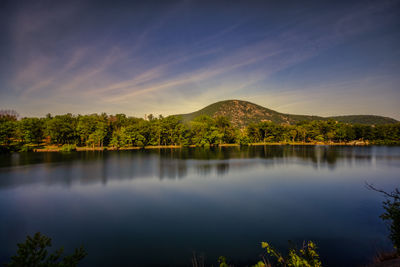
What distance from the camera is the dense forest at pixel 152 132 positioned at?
60.2 meters

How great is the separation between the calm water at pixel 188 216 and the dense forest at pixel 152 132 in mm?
40997

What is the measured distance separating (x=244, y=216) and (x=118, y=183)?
14.6 meters

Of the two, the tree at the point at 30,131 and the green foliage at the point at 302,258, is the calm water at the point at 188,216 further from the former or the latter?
→ the tree at the point at 30,131

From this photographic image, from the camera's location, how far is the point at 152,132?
71.4 meters

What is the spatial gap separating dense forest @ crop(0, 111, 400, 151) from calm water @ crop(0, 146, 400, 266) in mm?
40997

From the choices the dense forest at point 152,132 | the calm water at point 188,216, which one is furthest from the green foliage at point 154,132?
the calm water at point 188,216

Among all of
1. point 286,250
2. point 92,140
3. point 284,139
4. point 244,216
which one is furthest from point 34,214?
point 284,139

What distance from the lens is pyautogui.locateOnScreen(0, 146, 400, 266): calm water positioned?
9508 millimetres

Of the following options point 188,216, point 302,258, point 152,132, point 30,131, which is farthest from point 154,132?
point 302,258

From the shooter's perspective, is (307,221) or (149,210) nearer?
(307,221)

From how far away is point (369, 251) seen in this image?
939 centimetres

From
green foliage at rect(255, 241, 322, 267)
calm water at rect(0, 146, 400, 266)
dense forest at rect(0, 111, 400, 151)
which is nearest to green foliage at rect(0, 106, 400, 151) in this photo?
dense forest at rect(0, 111, 400, 151)

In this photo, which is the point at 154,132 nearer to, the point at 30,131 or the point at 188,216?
the point at 30,131

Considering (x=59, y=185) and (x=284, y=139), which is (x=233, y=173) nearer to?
(x=59, y=185)
